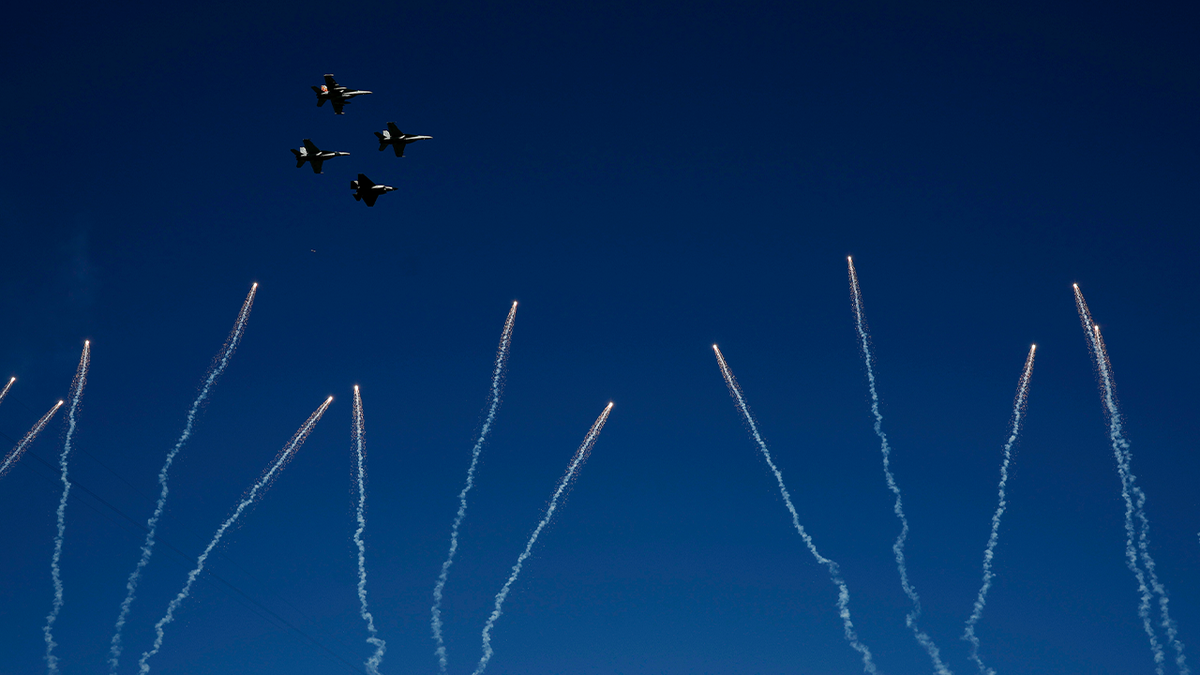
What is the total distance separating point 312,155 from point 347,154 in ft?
9.45

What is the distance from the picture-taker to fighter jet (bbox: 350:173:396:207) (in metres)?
69.8

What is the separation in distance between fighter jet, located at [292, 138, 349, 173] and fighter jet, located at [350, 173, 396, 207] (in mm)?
6038

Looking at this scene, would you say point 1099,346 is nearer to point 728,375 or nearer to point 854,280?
point 854,280

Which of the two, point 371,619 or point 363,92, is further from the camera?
point 371,619

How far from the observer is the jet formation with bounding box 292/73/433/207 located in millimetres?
70188

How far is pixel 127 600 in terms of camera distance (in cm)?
8912

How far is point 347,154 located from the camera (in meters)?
74.3

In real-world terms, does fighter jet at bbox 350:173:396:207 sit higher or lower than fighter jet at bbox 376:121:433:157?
lower

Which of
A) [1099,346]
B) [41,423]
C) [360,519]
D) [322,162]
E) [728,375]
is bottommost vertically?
[41,423]

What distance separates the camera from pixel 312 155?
73.8 metres

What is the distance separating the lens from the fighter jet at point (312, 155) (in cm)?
7350

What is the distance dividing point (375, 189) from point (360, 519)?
3752 centimetres

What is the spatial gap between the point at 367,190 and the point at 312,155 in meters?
7.66

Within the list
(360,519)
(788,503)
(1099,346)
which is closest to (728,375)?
(788,503)
